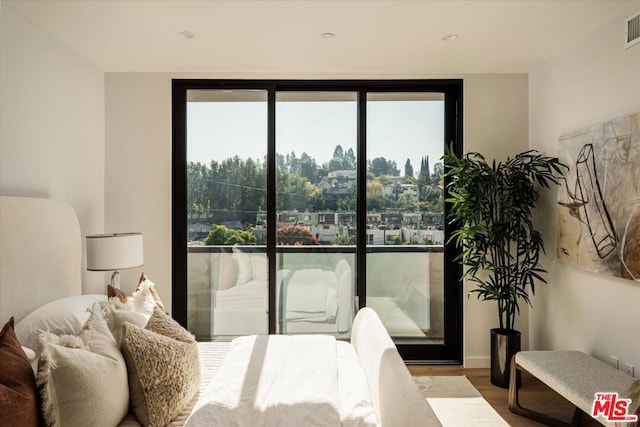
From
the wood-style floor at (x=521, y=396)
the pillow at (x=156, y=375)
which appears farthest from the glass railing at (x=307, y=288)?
the pillow at (x=156, y=375)

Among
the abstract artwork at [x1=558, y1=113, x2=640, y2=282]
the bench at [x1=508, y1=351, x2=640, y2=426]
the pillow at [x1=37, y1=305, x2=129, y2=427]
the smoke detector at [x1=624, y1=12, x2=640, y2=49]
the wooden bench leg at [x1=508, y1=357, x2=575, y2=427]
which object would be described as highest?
the smoke detector at [x1=624, y1=12, x2=640, y2=49]

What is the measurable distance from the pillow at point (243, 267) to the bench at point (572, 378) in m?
2.21

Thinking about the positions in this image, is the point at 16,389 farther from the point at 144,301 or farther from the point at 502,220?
the point at 502,220

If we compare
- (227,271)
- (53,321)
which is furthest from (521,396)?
(53,321)

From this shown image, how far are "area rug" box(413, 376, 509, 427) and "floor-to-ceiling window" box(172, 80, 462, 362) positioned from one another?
1.43 feet

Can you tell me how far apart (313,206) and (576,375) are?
2284 mm

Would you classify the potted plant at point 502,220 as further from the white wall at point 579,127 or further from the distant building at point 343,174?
the distant building at point 343,174

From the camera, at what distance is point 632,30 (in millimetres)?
2486

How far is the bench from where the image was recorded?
2193 millimetres

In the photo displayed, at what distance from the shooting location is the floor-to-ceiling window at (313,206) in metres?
3.73

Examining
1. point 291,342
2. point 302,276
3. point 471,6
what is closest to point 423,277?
point 302,276

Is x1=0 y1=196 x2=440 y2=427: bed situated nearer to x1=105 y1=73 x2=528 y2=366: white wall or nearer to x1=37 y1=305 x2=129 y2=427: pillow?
x1=37 y1=305 x2=129 y2=427: pillow

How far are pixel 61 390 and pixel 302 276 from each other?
2.45m

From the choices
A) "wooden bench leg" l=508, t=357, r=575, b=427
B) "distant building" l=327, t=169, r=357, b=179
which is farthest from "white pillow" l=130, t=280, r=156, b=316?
"wooden bench leg" l=508, t=357, r=575, b=427
